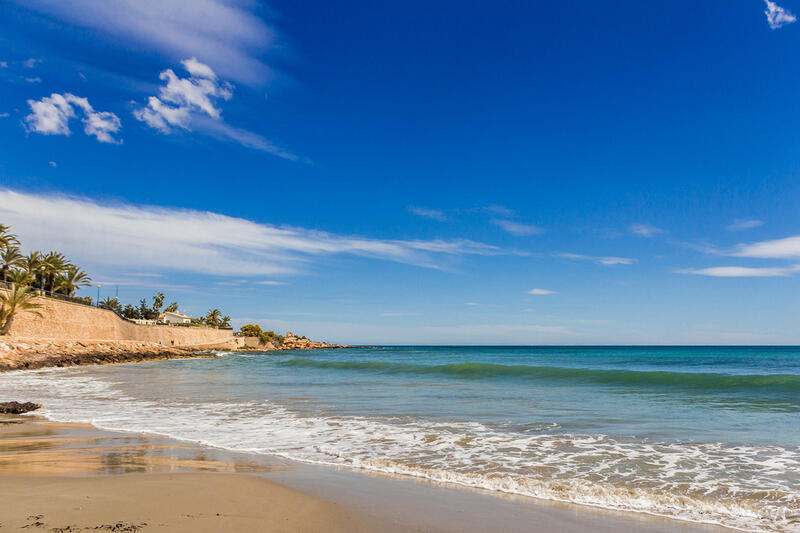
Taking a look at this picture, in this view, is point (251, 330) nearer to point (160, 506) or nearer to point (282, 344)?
point (282, 344)

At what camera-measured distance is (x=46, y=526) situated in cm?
406

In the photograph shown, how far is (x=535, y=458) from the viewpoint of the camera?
24.5 ft

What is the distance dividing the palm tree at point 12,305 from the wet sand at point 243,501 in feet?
125

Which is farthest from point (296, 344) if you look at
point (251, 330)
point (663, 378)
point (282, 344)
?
point (663, 378)

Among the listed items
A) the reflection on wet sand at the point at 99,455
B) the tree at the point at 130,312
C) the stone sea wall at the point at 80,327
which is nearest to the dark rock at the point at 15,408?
the reflection on wet sand at the point at 99,455

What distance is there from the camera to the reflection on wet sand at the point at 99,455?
6355 millimetres

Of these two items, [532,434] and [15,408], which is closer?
[532,434]

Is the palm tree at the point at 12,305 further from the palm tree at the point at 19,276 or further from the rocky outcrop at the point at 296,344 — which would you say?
the rocky outcrop at the point at 296,344

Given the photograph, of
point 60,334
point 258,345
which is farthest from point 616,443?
point 258,345

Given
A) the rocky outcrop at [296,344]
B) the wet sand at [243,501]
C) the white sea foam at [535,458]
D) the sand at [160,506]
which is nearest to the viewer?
the sand at [160,506]

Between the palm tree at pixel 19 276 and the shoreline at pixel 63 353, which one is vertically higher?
the palm tree at pixel 19 276

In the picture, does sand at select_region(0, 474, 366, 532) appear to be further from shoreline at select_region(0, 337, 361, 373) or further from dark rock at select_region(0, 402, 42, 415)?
shoreline at select_region(0, 337, 361, 373)

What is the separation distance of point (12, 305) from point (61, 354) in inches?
214

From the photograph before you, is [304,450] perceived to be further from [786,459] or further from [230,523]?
[786,459]
